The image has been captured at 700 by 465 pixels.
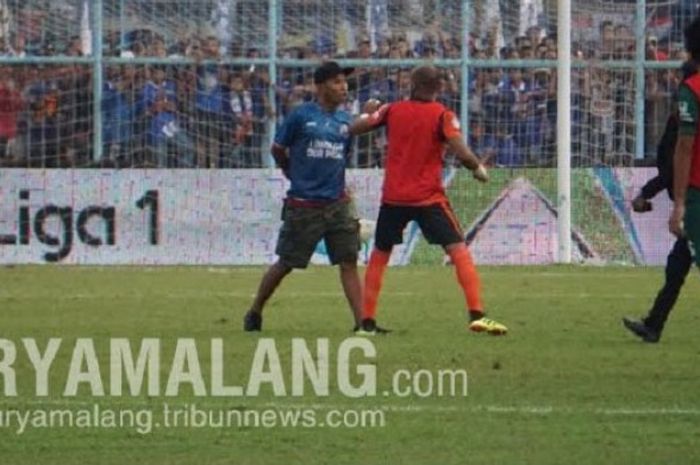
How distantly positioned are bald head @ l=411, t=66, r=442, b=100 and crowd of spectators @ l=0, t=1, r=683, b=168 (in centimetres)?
1066

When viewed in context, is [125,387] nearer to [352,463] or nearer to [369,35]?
[352,463]

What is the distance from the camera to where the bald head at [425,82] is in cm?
1598

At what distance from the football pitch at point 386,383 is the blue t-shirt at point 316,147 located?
3.44 ft

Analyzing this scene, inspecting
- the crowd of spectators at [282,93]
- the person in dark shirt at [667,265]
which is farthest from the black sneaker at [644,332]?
the crowd of spectators at [282,93]

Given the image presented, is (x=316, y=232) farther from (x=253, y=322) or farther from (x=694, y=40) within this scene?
(x=694, y=40)

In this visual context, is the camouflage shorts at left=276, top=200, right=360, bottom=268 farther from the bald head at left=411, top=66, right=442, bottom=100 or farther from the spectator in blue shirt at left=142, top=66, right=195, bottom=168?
the spectator in blue shirt at left=142, top=66, right=195, bottom=168

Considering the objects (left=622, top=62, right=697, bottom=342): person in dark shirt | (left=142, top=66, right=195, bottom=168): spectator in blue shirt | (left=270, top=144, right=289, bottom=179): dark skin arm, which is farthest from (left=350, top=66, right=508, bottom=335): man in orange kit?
(left=142, top=66, right=195, bottom=168): spectator in blue shirt

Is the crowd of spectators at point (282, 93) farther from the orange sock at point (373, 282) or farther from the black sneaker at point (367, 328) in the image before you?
the black sneaker at point (367, 328)

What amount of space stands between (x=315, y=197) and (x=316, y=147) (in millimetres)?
366

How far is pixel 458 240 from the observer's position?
53.3 ft
